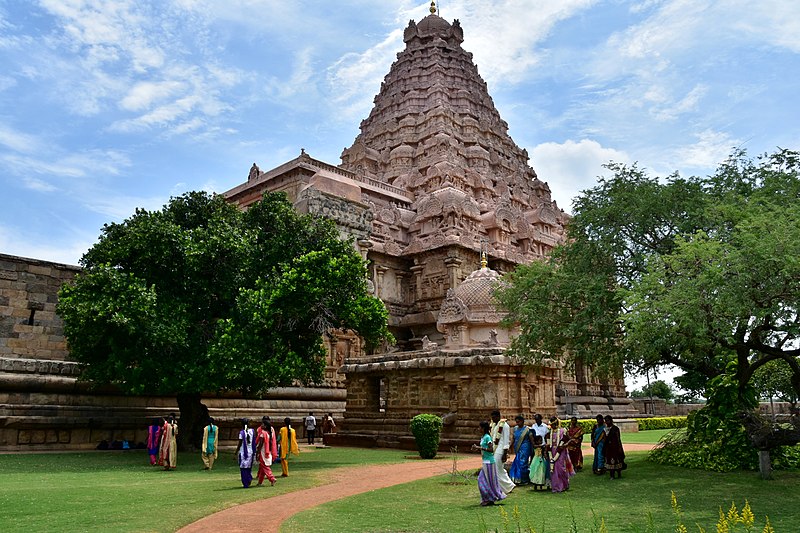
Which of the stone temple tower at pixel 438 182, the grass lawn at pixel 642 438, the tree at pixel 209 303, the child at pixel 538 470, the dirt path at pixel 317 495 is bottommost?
the grass lawn at pixel 642 438

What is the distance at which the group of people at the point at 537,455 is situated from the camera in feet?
33.6

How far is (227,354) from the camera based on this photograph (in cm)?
1595

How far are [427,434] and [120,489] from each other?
8.69m

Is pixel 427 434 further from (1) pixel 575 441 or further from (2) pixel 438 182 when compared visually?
(2) pixel 438 182

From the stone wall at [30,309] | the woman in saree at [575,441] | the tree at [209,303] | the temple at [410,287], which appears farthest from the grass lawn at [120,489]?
the woman in saree at [575,441]

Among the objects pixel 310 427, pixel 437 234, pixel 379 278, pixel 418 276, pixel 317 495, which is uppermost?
pixel 437 234

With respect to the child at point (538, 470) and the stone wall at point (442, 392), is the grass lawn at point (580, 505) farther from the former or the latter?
the stone wall at point (442, 392)

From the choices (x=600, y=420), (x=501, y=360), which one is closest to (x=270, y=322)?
(x=501, y=360)

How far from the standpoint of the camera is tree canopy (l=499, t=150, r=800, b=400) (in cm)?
1100

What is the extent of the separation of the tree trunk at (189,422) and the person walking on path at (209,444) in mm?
3764

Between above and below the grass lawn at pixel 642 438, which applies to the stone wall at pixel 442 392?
above

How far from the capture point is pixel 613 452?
13164 millimetres

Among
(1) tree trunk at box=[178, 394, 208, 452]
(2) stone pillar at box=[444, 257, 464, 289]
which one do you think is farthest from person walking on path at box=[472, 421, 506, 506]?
(2) stone pillar at box=[444, 257, 464, 289]

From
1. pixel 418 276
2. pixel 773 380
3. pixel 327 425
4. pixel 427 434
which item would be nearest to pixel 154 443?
pixel 427 434
